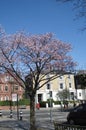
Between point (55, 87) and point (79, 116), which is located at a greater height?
point (55, 87)

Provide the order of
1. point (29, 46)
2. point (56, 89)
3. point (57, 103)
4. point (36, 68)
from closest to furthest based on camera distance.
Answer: point (36, 68) → point (29, 46) → point (57, 103) → point (56, 89)

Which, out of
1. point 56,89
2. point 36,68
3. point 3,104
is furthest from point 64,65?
point 56,89

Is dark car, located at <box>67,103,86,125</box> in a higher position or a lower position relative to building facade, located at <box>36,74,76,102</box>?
lower

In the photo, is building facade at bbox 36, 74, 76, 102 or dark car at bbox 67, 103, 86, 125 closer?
dark car at bbox 67, 103, 86, 125

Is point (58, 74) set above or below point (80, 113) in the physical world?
above

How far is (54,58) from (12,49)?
3124 millimetres

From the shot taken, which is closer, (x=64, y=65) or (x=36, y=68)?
(x=36, y=68)

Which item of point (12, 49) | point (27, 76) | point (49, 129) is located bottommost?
point (49, 129)

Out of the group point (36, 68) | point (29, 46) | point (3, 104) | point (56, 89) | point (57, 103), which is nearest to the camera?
point (36, 68)

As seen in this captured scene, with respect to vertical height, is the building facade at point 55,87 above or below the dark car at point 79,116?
above

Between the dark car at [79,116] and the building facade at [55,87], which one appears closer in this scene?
the dark car at [79,116]

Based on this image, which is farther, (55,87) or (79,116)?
(55,87)

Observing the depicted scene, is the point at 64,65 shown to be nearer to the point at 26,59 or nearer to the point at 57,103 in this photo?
the point at 26,59

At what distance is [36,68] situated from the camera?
22531 mm
